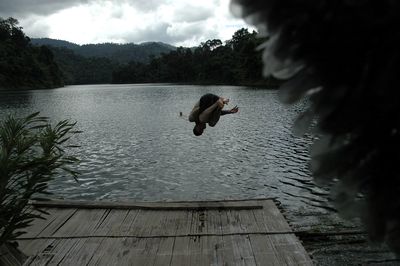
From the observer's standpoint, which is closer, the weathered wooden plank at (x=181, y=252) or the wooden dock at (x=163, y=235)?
the weathered wooden plank at (x=181, y=252)

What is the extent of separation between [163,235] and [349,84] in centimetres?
726

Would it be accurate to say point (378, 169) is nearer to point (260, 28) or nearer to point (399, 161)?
Result: point (399, 161)

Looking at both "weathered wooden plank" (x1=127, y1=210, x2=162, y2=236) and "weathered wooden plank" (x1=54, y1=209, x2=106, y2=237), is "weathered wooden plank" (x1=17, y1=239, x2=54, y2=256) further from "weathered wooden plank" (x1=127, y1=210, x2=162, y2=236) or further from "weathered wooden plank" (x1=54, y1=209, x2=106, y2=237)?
"weathered wooden plank" (x1=127, y1=210, x2=162, y2=236)

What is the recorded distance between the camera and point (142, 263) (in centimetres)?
684

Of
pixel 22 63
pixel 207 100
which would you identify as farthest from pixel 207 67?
pixel 207 100

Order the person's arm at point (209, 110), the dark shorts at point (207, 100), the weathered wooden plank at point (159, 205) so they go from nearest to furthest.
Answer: the weathered wooden plank at point (159, 205)
the person's arm at point (209, 110)
the dark shorts at point (207, 100)

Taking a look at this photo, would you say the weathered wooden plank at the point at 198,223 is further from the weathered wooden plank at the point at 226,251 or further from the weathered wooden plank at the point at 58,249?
the weathered wooden plank at the point at 58,249

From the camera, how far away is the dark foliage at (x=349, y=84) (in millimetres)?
1029

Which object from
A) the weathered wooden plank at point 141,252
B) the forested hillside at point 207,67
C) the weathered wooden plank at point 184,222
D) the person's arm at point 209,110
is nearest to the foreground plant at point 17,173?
the weathered wooden plank at point 141,252

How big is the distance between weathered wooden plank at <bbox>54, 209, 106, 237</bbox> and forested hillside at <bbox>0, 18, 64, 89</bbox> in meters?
103

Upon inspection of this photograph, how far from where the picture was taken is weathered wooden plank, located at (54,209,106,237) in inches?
325

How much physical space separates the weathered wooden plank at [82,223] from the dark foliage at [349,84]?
25.1 feet

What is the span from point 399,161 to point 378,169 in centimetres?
6

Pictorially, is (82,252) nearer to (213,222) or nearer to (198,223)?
(198,223)
